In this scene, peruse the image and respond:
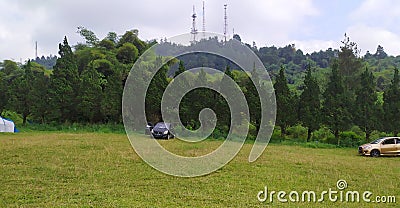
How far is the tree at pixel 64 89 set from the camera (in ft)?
97.1

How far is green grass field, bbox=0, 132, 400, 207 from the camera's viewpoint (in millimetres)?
7430

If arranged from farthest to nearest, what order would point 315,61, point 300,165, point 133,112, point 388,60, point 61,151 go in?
point 315,61
point 388,60
point 133,112
point 61,151
point 300,165

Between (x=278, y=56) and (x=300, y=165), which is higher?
(x=278, y=56)

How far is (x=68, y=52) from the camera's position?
103 ft

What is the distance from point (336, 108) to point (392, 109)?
Answer: 135 inches

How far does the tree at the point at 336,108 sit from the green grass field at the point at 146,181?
11605 mm

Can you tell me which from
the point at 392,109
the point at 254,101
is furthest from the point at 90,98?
the point at 392,109

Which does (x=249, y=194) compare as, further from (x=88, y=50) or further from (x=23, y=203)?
(x=88, y=50)

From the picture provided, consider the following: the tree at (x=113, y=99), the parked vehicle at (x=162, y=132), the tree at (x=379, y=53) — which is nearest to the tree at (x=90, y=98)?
the tree at (x=113, y=99)

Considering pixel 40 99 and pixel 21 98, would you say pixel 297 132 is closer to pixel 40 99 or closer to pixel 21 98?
pixel 40 99

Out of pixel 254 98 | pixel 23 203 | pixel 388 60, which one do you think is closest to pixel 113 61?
pixel 254 98

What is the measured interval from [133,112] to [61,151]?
9.85 ft

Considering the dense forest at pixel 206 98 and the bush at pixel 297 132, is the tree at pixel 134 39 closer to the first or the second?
the dense forest at pixel 206 98

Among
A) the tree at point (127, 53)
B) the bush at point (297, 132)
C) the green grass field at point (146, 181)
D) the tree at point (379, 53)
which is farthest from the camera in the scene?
the tree at point (379, 53)
